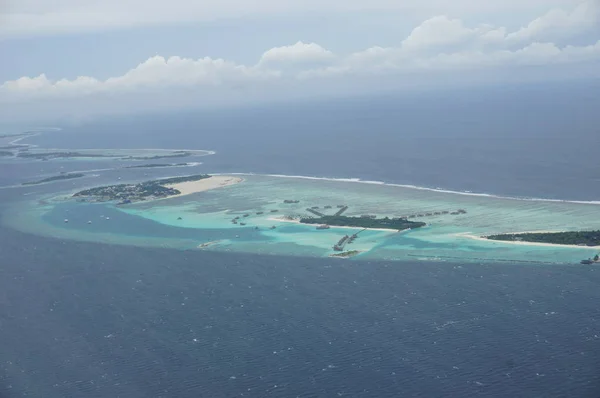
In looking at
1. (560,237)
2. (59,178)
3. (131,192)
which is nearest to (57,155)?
(59,178)

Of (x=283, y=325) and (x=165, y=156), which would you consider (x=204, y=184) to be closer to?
(x=165, y=156)

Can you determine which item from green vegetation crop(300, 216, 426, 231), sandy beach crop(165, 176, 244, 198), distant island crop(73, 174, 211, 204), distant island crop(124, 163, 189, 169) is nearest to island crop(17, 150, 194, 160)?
distant island crop(124, 163, 189, 169)

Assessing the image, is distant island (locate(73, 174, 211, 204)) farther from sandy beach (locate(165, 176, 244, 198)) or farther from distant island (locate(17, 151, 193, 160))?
distant island (locate(17, 151, 193, 160))

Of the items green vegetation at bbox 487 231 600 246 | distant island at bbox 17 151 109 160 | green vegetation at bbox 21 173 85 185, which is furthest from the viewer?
distant island at bbox 17 151 109 160

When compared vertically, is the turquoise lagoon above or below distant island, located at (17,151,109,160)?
below

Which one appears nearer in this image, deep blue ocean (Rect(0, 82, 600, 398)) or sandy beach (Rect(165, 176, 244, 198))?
deep blue ocean (Rect(0, 82, 600, 398))

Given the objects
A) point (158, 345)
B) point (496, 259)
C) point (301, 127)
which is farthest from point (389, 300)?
point (301, 127)

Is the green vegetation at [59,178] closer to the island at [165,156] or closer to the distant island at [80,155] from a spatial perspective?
the island at [165,156]
